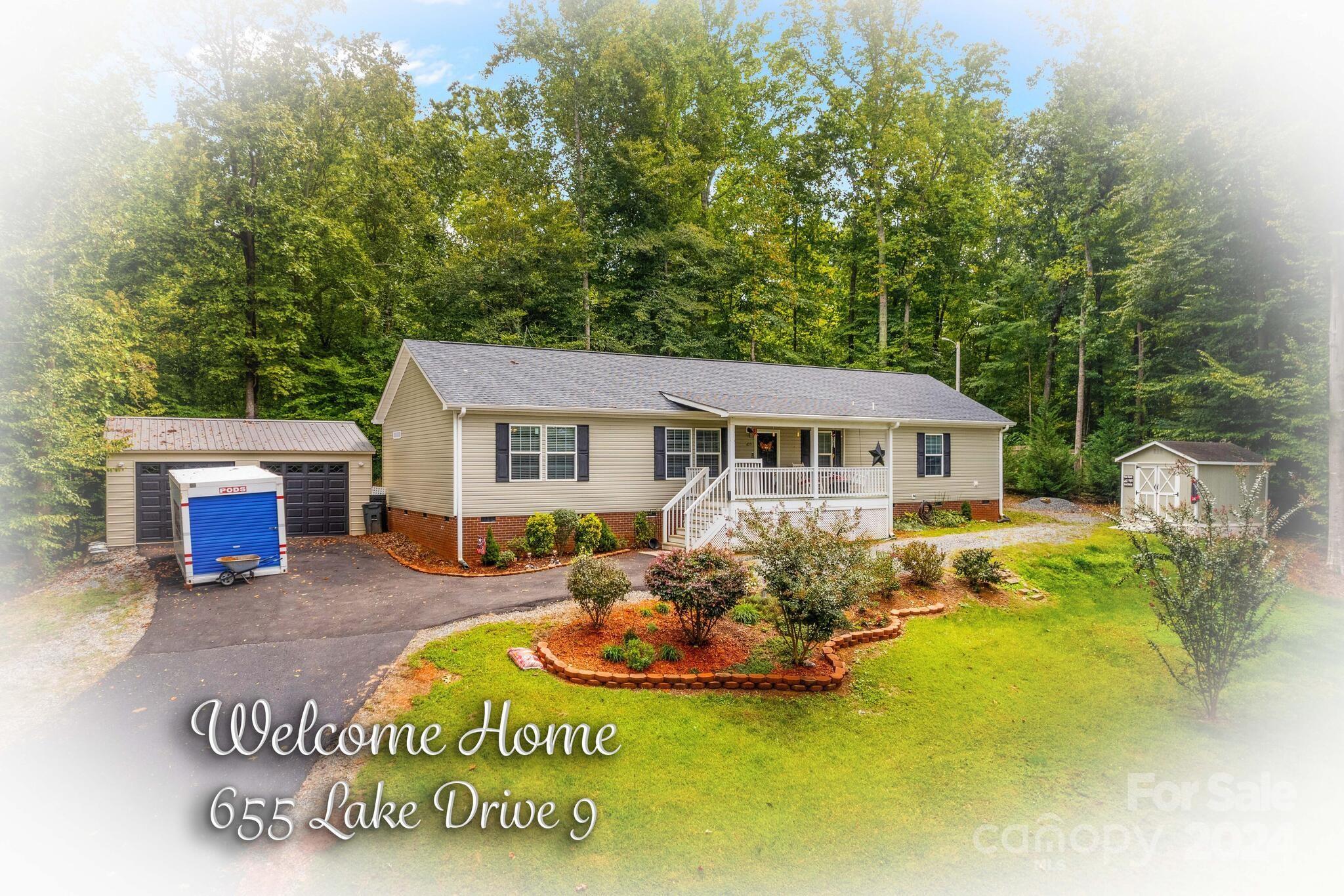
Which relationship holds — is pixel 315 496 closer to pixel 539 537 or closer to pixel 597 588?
pixel 539 537

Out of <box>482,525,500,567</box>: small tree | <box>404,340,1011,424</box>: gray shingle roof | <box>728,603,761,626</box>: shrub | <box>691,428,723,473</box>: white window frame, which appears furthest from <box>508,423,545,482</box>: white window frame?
<box>728,603,761,626</box>: shrub

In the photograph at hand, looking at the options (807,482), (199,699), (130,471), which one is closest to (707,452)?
(807,482)

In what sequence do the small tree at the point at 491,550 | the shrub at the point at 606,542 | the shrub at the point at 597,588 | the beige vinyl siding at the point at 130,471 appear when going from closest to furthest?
the shrub at the point at 597,588, the small tree at the point at 491,550, the shrub at the point at 606,542, the beige vinyl siding at the point at 130,471

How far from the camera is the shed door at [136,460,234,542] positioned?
15172 millimetres

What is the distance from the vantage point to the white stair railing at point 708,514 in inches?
555

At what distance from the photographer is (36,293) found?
10.8 metres

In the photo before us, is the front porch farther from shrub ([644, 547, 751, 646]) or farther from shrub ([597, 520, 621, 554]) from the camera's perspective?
shrub ([644, 547, 751, 646])

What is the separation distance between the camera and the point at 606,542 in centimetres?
1445

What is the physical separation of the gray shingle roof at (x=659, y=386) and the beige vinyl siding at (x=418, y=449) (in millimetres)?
825

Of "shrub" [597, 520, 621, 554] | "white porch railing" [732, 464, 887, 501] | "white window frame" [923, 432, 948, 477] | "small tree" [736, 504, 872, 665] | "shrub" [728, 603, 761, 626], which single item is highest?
"white window frame" [923, 432, 948, 477]

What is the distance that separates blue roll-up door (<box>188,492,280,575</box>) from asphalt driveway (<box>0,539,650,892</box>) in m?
0.51

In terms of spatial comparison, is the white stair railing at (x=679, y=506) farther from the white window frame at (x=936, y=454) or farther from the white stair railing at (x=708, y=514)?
the white window frame at (x=936, y=454)

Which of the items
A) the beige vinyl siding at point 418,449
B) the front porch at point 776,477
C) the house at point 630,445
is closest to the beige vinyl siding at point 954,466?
the house at point 630,445

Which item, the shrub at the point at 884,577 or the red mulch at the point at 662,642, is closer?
the red mulch at the point at 662,642
